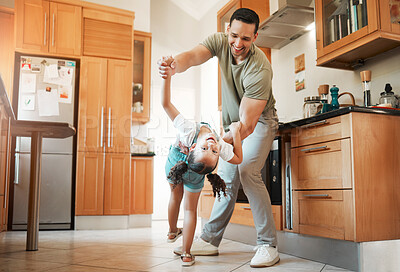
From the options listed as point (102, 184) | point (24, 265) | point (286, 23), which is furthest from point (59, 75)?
point (24, 265)

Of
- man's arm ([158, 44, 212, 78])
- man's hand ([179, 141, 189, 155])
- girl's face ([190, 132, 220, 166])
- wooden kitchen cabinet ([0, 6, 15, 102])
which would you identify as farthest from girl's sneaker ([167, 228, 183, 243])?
wooden kitchen cabinet ([0, 6, 15, 102])

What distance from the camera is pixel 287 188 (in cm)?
233

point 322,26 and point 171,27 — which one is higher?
point 171,27

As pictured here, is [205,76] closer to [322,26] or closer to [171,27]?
[171,27]

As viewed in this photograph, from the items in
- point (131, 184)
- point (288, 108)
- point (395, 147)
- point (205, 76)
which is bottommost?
point (131, 184)

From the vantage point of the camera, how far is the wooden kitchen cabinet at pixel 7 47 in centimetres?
388

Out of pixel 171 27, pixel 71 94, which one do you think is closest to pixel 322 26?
pixel 71 94

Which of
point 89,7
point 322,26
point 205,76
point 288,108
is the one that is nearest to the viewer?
point 322,26

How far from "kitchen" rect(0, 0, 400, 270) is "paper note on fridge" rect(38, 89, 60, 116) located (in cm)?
117

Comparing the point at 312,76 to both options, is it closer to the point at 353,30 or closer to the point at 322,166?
the point at 353,30

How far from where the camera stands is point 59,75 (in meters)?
3.95

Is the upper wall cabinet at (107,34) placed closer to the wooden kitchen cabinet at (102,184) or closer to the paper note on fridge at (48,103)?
the paper note on fridge at (48,103)

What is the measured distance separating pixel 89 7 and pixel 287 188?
10.1ft

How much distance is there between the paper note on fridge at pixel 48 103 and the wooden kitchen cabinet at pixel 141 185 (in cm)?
99
